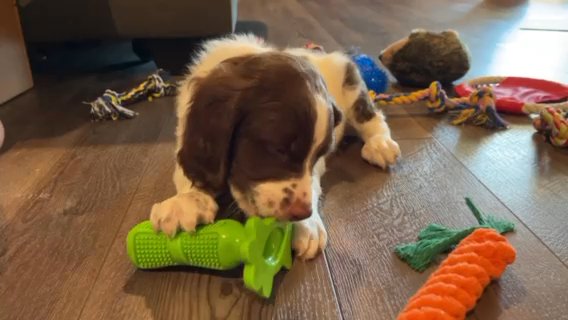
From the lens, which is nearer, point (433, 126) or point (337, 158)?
point (337, 158)

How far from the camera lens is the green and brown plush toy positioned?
287 centimetres

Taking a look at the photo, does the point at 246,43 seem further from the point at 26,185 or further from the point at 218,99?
the point at 26,185

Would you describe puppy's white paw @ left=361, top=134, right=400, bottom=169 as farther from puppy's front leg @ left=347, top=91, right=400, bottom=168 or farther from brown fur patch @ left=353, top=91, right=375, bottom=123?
brown fur patch @ left=353, top=91, right=375, bottom=123

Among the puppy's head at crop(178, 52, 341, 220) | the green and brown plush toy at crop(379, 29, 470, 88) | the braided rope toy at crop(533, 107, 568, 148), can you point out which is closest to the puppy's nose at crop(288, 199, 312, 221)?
the puppy's head at crop(178, 52, 341, 220)

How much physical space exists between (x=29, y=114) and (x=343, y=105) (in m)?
1.56

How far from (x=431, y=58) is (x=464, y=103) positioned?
0.48m

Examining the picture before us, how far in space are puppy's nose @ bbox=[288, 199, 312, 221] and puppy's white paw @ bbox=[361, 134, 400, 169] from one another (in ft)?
2.55

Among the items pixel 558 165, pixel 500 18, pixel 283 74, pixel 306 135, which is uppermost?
pixel 283 74

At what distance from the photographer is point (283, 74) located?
1319 mm

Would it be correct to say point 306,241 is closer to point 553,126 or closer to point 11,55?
point 553,126

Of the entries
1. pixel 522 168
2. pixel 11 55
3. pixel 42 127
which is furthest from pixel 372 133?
pixel 11 55

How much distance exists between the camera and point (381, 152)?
6.51ft

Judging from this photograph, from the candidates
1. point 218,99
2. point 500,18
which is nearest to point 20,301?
point 218,99

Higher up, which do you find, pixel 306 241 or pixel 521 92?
pixel 306 241
